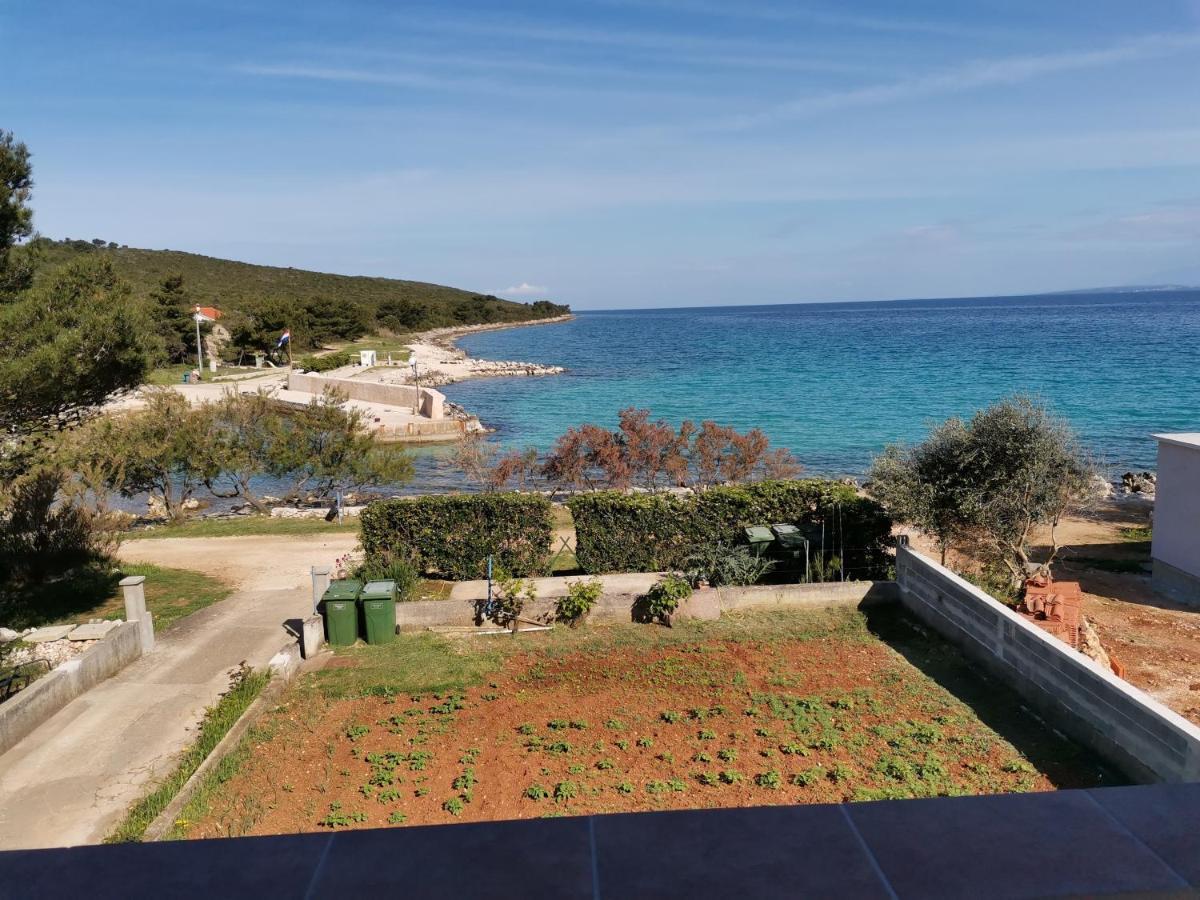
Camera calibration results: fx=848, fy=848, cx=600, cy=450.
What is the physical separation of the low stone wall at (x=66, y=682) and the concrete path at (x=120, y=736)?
0.12 metres

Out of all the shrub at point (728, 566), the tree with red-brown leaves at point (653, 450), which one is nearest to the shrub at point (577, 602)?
the shrub at point (728, 566)

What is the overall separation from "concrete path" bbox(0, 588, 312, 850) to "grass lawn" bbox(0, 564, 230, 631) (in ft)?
3.63

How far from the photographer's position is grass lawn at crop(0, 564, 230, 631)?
14.9m

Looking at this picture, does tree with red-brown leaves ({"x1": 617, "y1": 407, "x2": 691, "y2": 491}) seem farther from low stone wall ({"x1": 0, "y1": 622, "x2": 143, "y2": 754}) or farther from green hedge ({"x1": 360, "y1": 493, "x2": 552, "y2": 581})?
low stone wall ({"x1": 0, "y1": 622, "x2": 143, "y2": 754})

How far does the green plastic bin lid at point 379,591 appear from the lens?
41.5 ft

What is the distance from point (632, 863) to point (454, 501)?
540 inches

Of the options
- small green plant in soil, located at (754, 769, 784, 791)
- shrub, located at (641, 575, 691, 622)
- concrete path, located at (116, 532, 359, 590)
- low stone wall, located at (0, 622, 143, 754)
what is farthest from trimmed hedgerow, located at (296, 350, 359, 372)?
small green plant in soil, located at (754, 769, 784, 791)

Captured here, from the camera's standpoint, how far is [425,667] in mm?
11586

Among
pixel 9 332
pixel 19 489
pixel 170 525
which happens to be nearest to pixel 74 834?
pixel 9 332

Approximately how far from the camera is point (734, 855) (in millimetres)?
1772

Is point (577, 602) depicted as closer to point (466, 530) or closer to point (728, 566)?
point (728, 566)

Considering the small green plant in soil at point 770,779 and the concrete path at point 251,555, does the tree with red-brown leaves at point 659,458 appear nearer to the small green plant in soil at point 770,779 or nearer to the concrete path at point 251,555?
the concrete path at point 251,555

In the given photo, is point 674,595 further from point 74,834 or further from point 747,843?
point 747,843

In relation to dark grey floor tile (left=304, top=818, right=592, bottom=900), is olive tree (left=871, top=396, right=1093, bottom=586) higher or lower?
lower
